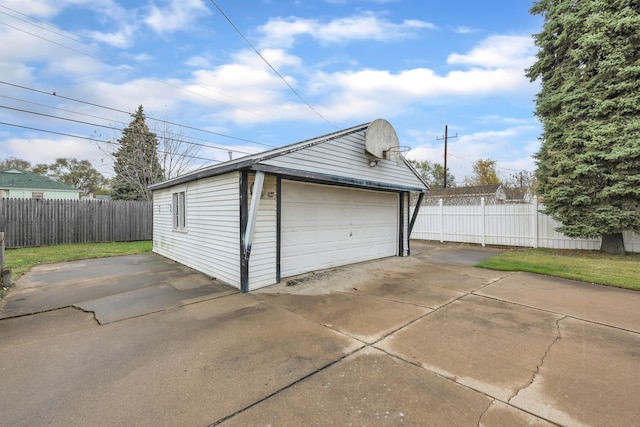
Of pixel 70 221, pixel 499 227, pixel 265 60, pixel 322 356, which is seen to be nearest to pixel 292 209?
pixel 322 356

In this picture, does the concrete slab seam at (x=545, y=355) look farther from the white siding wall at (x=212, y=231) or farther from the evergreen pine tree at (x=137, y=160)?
the evergreen pine tree at (x=137, y=160)

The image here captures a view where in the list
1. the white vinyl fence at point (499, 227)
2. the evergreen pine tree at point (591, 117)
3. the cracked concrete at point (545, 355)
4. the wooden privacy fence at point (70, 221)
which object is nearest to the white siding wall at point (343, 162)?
the cracked concrete at point (545, 355)

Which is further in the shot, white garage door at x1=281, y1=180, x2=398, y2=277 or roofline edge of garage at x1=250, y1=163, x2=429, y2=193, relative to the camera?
white garage door at x1=281, y1=180, x2=398, y2=277

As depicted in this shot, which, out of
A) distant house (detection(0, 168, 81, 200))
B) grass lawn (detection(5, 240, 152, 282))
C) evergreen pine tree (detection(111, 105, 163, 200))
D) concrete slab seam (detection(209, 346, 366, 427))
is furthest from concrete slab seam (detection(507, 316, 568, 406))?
distant house (detection(0, 168, 81, 200))

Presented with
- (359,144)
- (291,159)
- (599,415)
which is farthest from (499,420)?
(359,144)

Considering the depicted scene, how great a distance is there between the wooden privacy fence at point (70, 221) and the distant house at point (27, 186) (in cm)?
1450

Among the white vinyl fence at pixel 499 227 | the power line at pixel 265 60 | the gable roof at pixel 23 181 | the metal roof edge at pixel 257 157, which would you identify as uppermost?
the power line at pixel 265 60

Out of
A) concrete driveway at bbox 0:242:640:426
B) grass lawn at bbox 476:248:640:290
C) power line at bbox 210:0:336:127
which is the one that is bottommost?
concrete driveway at bbox 0:242:640:426

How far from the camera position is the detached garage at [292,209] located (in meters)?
5.46

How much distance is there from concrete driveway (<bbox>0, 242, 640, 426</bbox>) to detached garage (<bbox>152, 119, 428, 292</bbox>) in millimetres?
964

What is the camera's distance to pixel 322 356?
2967 millimetres

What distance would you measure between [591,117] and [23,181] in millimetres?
36379

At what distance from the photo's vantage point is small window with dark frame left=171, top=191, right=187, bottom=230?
26.1ft

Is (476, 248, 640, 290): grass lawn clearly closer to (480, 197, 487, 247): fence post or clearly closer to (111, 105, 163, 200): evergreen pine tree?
(480, 197, 487, 247): fence post
